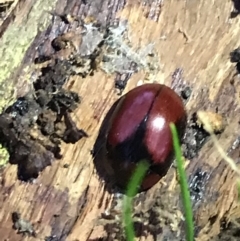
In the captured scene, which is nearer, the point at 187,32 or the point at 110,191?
the point at 110,191

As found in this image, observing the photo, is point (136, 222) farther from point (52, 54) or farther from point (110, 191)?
point (52, 54)

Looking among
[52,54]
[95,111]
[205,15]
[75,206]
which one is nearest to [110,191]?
[75,206]

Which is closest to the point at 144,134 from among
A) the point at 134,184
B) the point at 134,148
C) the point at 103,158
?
the point at 134,148

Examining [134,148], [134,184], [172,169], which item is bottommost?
[172,169]

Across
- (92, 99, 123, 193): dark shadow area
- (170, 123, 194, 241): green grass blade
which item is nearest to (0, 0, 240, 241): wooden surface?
(92, 99, 123, 193): dark shadow area

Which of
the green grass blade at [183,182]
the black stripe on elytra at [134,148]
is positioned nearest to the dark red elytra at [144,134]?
the black stripe on elytra at [134,148]

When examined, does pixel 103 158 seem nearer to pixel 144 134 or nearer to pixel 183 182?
pixel 144 134
